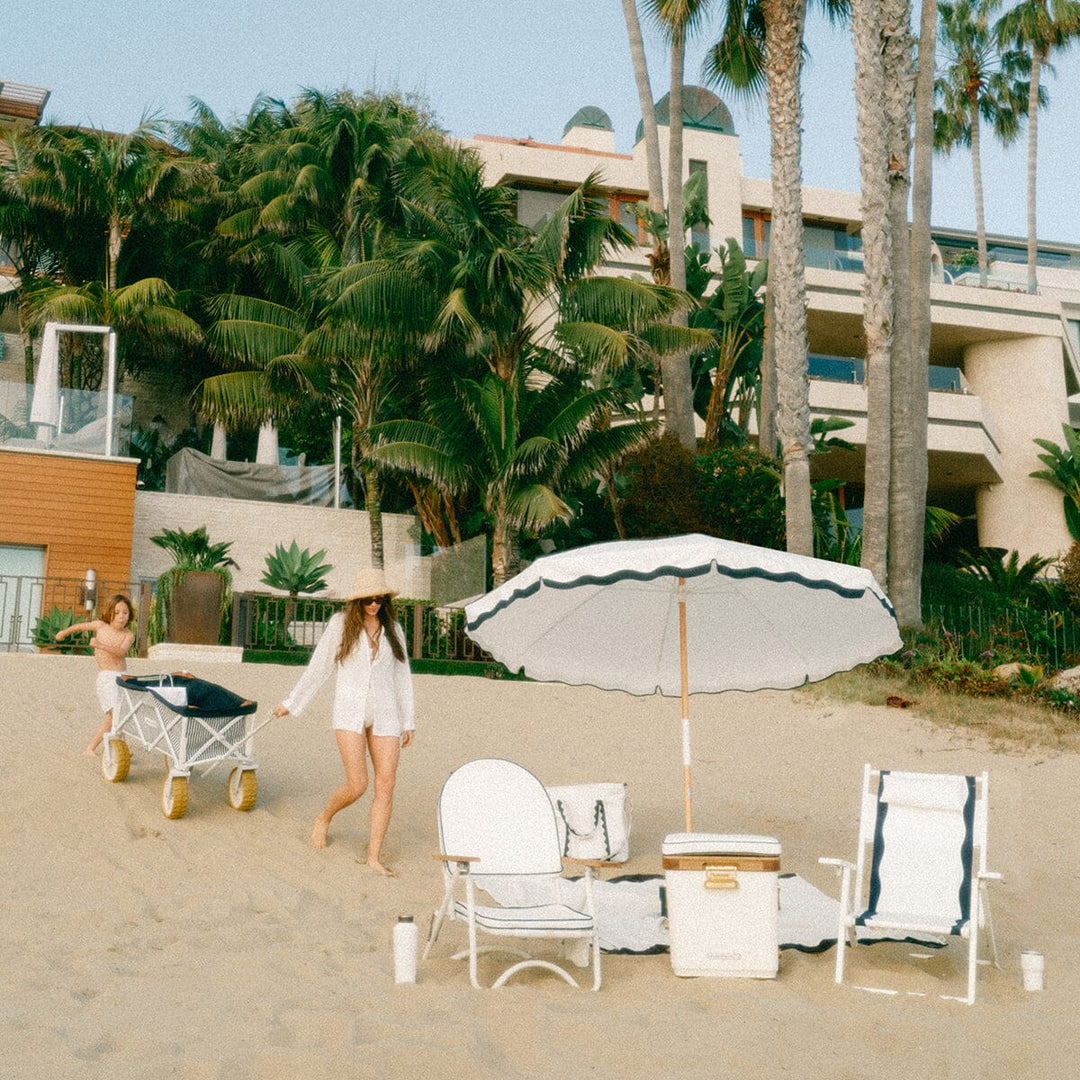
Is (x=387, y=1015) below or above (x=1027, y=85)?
below

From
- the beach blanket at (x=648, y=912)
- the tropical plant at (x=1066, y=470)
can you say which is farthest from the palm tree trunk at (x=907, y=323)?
the beach blanket at (x=648, y=912)

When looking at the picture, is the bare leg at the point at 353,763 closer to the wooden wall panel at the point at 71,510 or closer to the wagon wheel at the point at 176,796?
the wagon wheel at the point at 176,796

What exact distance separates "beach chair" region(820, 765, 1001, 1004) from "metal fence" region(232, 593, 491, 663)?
1129cm

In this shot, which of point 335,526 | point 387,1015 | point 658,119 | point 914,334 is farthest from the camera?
point 658,119

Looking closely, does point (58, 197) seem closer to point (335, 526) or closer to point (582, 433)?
point (335, 526)

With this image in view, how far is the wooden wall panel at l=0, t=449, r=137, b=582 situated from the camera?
19.8 m

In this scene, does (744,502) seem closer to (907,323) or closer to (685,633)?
(907,323)

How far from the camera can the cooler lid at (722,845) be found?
→ 20.4 feet

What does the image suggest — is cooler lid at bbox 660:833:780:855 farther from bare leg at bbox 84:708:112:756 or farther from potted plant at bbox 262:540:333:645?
potted plant at bbox 262:540:333:645

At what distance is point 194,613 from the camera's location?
1712cm

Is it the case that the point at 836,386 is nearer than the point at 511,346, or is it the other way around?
the point at 511,346

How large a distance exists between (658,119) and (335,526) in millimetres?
16596

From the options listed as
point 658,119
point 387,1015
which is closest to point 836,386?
point 658,119

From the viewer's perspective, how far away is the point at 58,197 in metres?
24.4
